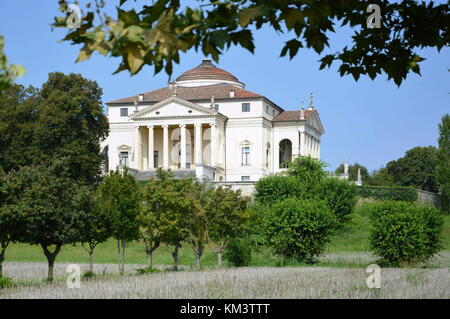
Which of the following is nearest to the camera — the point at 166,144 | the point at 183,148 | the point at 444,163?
the point at 444,163

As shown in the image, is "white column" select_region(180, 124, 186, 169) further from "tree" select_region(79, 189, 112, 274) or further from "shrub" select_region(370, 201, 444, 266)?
"tree" select_region(79, 189, 112, 274)

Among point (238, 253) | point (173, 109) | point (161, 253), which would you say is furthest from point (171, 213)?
point (173, 109)

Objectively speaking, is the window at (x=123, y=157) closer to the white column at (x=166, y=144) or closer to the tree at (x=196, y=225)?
the white column at (x=166, y=144)

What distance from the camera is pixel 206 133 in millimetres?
66375

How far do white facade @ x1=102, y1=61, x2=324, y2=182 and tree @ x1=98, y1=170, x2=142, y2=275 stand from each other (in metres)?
31.6

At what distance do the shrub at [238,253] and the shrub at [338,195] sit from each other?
14.9 metres

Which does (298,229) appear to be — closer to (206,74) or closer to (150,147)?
(150,147)

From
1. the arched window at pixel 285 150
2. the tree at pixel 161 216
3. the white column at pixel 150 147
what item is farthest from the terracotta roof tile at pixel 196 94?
the tree at pixel 161 216

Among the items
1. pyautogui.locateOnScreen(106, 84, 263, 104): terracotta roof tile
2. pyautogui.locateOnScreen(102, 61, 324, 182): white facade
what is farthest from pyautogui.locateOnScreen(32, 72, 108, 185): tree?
pyautogui.locateOnScreen(106, 84, 263, 104): terracotta roof tile

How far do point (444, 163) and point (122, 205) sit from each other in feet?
137

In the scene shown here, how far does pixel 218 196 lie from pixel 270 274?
7466 mm

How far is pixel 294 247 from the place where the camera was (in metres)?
32.2
